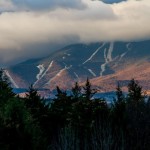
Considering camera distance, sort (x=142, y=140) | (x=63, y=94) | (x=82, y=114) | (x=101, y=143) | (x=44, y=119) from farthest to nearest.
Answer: (x=63, y=94)
(x=44, y=119)
(x=82, y=114)
(x=142, y=140)
(x=101, y=143)

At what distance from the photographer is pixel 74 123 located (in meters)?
51.7

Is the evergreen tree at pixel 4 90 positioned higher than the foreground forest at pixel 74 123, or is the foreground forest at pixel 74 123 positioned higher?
the evergreen tree at pixel 4 90

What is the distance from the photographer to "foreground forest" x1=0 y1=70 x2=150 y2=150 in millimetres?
39281

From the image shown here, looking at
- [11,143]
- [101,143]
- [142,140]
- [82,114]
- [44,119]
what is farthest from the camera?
[44,119]

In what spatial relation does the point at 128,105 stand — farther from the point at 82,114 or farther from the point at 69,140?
the point at 69,140

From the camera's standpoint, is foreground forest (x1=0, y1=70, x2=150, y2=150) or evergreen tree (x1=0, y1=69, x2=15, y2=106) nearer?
foreground forest (x1=0, y1=70, x2=150, y2=150)

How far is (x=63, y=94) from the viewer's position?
211 feet

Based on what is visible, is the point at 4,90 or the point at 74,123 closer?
the point at 74,123

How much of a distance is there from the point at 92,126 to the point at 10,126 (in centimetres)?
1356

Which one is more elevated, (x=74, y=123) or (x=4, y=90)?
(x=4, y=90)

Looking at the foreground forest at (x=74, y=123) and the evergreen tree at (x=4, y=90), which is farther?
the evergreen tree at (x=4, y=90)

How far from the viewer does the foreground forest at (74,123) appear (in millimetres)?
39281

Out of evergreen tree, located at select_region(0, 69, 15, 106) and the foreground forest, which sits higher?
evergreen tree, located at select_region(0, 69, 15, 106)

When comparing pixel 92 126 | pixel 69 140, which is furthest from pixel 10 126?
pixel 92 126
